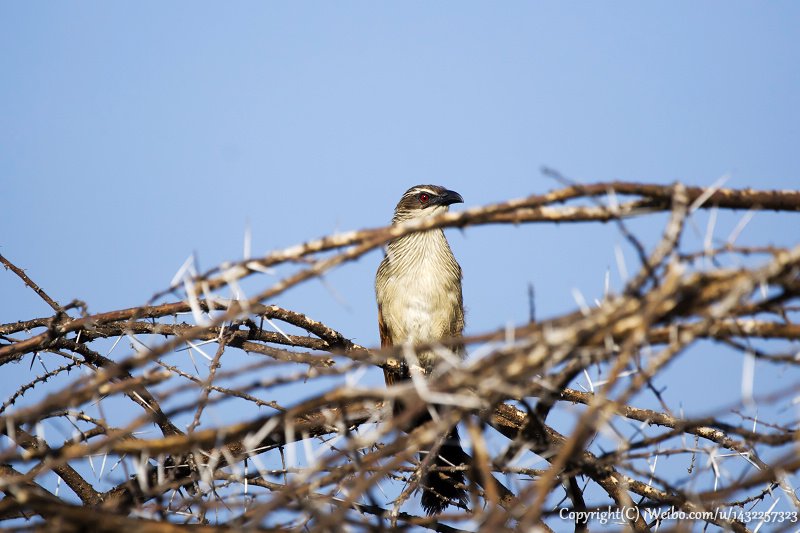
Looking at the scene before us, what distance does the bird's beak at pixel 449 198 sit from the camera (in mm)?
6250

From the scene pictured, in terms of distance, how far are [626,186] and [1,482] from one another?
1422 mm

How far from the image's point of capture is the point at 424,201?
654 cm

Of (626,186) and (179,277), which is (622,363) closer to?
(626,186)

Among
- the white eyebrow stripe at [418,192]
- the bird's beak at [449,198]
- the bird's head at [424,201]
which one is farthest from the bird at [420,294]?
the white eyebrow stripe at [418,192]

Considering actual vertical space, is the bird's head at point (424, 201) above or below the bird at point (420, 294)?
above

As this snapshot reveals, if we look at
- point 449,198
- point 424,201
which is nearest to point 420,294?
point 449,198

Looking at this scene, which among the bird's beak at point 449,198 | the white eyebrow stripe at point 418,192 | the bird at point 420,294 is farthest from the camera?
the white eyebrow stripe at point 418,192

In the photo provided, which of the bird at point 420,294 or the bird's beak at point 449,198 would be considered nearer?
the bird at point 420,294

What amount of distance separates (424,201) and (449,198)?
30 cm

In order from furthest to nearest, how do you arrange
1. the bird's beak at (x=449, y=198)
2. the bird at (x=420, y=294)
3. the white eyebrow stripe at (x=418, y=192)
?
the white eyebrow stripe at (x=418, y=192)
the bird's beak at (x=449, y=198)
the bird at (x=420, y=294)

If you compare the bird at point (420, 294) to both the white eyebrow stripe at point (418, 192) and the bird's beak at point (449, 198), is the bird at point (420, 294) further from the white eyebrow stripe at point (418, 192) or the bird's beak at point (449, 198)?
the white eyebrow stripe at point (418, 192)

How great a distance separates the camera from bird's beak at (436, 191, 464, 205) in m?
6.25

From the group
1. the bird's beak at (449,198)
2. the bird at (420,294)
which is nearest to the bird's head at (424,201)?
the bird's beak at (449,198)

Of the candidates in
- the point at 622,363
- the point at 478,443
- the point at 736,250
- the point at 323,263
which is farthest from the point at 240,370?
the point at 736,250
